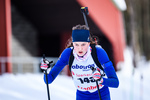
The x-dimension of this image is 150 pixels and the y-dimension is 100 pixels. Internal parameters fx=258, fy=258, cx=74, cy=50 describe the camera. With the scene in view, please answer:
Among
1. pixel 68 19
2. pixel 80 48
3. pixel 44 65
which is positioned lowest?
pixel 44 65

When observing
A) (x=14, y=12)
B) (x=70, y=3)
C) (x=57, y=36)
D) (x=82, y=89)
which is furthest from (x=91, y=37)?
(x=57, y=36)

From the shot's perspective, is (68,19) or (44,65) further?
(68,19)

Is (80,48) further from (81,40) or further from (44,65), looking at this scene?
(44,65)

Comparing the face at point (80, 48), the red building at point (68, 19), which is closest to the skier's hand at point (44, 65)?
the face at point (80, 48)

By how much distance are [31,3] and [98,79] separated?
1045 cm

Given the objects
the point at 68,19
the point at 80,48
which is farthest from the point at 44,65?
the point at 68,19

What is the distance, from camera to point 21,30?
14086 millimetres

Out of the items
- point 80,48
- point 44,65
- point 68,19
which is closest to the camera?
point 80,48

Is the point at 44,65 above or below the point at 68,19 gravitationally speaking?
below

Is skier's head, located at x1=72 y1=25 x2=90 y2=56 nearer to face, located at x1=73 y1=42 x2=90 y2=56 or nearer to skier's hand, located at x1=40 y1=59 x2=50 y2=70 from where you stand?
face, located at x1=73 y1=42 x2=90 y2=56

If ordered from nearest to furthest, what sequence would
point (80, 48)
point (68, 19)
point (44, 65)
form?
1. point (80, 48)
2. point (44, 65)
3. point (68, 19)

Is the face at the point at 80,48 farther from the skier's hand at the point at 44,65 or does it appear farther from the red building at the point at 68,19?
the red building at the point at 68,19

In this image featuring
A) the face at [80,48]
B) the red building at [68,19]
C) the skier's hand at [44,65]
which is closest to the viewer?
the face at [80,48]

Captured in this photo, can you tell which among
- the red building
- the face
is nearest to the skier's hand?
the face
